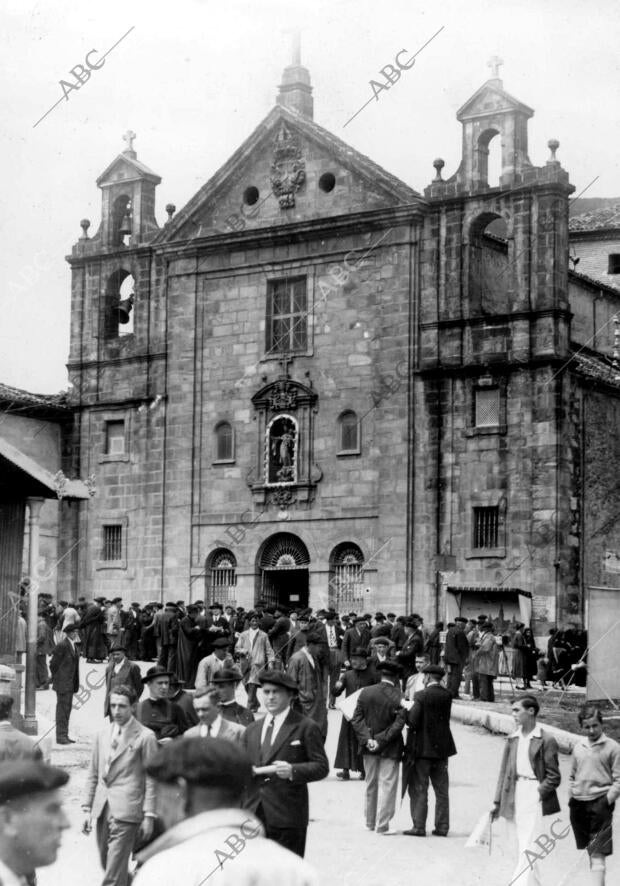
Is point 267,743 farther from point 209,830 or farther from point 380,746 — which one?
point 380,746

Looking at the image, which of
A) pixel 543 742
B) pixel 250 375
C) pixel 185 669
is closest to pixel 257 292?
pixel 250 375

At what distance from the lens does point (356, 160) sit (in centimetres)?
3969

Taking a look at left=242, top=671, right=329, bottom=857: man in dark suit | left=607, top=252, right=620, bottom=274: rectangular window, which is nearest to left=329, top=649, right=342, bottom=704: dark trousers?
left=242, top=671, right=329, bottom=857: man in dark suit

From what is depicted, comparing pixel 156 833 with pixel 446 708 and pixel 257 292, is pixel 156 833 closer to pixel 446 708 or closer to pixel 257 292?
pixel 446 708

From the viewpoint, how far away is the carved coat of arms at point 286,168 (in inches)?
1614

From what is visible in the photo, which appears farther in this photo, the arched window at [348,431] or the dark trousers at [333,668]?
the arched window at [348,431]

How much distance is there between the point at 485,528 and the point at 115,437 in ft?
39.1

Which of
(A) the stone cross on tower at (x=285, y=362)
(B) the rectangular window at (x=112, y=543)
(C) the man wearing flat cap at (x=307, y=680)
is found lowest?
(C) the man wearing flat cap at (x=307, y=680)

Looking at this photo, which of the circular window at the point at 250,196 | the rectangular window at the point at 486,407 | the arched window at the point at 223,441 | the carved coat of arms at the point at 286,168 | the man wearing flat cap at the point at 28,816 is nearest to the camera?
the man wearing flat cap at the point at 28,816

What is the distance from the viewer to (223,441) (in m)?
41.7

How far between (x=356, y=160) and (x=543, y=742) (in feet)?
95.4

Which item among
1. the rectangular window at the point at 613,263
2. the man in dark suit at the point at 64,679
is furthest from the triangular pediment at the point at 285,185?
the man in dark suit at the point at 64,679

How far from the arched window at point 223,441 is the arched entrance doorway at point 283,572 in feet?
9.21

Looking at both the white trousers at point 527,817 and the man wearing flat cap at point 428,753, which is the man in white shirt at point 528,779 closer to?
the white trousers at point 527,817
